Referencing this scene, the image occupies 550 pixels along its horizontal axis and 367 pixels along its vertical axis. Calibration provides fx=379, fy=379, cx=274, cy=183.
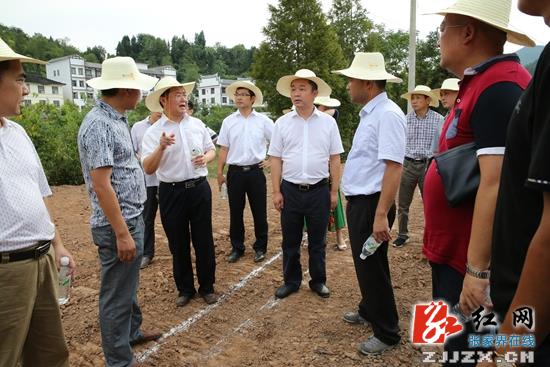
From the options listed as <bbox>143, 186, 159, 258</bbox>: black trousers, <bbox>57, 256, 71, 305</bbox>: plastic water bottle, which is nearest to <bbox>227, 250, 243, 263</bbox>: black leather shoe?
<bbox>143, 186, 159, 258</bbox>: black trousers

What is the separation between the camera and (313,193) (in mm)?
3887

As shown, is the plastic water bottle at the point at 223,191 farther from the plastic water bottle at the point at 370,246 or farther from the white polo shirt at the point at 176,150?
the plastic water bottle at the point at 370,246

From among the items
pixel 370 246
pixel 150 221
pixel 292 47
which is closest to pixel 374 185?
pixel 370 246

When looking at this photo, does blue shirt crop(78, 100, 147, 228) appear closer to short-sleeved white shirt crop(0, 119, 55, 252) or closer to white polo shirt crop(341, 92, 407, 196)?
short-sleeved white shirt crop(0, 119, 55, 252)

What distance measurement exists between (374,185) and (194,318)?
6.92 ft

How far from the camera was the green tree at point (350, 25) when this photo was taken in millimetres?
29625

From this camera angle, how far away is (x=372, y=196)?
9.70 ft

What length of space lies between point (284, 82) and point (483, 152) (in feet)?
10.8

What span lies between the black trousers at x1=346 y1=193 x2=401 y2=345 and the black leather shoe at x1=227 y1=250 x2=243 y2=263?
2.38 meters

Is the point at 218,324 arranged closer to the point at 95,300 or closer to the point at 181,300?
the point at 181,300

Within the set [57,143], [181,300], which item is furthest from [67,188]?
[181,300]

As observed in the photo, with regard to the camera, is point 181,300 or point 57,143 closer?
point 181,300

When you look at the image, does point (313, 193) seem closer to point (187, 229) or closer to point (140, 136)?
point (187, 229)

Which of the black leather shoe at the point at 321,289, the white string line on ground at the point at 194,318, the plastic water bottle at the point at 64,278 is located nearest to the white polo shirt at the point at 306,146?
the black leather shoe at the point at 321,289
